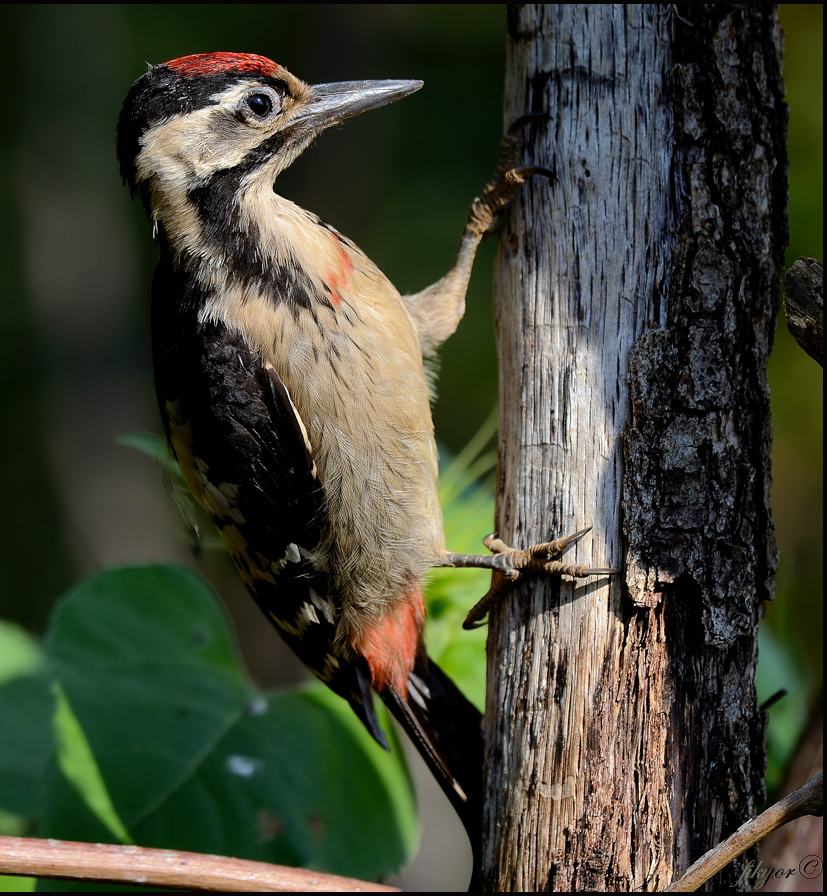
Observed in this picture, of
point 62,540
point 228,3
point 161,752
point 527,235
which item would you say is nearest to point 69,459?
point 62,540

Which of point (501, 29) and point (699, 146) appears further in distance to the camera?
point (501, 29)

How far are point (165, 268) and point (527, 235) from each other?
108 centimetres

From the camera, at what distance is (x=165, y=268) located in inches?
95.0

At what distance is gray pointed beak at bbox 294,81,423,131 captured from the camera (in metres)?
2.45

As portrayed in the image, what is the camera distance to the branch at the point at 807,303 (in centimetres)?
155

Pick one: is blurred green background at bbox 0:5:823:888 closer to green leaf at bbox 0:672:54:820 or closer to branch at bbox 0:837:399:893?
green leaf at bbox 0:672:54:820

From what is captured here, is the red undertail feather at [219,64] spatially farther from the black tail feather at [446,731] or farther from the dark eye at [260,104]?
the black tail feather at [446,731]

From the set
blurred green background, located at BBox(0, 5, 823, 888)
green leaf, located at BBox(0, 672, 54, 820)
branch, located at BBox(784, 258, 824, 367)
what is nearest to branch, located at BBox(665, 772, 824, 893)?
branch, located at BBox(784, 258, 824, 367)

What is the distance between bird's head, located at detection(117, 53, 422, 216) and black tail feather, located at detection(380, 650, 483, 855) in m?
1.56

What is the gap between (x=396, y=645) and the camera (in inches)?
97.3

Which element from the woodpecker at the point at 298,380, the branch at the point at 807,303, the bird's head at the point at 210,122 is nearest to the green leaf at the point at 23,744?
the woodpecker at the point at 298,380

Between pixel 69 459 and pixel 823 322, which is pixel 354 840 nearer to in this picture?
pixel 823 322

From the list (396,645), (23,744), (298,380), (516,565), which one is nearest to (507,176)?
(298,380)

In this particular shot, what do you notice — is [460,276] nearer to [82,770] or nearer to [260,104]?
[260,104]
